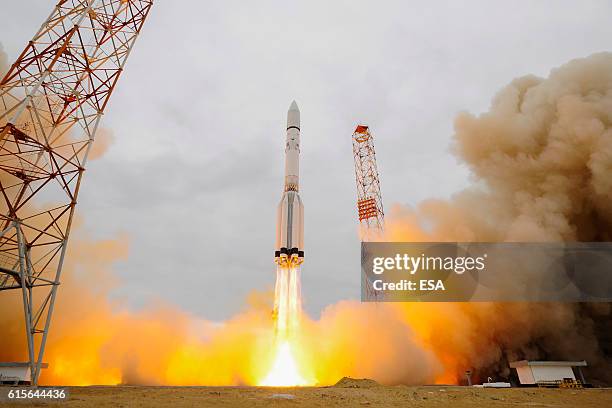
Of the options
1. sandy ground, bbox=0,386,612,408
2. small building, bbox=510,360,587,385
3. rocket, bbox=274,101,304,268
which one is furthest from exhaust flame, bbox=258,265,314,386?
small building, bbox=510,360,587,385

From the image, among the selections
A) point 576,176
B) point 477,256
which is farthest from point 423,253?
point 576,176

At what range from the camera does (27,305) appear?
25.5m

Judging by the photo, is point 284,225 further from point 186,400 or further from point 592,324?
point 592,324

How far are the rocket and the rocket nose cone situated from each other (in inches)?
87.8

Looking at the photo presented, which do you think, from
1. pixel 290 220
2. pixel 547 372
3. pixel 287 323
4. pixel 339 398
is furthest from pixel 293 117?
pixel 547 372

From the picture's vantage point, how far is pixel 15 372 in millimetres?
31766

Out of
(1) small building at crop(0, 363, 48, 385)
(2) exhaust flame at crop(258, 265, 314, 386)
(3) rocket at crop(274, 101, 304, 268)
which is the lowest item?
(1) small building at crop(0, 363, 48, 385)

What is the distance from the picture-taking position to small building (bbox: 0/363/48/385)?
31469mm

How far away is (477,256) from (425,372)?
1320 centimetres

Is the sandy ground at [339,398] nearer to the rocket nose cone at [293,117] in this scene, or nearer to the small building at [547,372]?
the small building at [547,372]

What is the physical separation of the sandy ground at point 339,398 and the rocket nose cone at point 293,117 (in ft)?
71.5

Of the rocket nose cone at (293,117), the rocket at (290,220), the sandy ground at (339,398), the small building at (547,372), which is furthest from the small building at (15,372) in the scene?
the small building at (547,372)

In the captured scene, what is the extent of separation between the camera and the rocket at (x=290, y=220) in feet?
110

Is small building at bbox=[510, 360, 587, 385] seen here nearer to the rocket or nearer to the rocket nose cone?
the rocket
